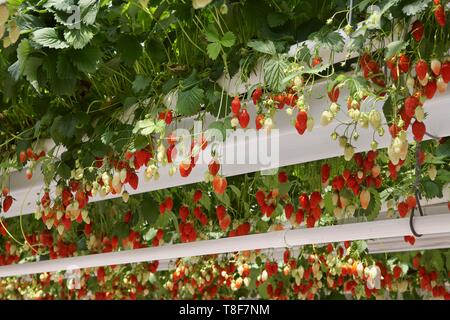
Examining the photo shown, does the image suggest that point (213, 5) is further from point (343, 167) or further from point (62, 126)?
point (343, 167)

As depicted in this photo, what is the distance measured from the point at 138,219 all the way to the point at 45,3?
6.75ft

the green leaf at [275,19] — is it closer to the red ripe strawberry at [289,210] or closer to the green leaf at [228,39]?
the green leaf at [228,39]

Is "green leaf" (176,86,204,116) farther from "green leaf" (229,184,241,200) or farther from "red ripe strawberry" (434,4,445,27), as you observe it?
"green leaf" (229,184,241,200)

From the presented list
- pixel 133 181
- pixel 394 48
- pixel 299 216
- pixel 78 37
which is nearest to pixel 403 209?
pixel 299 216

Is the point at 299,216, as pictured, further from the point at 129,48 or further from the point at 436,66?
the point at 436,66

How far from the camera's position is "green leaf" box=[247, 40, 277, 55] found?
1.84 meters

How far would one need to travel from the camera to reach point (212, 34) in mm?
1950

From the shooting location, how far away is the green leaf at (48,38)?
74.4 inches

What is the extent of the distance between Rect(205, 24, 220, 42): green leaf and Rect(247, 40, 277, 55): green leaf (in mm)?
116

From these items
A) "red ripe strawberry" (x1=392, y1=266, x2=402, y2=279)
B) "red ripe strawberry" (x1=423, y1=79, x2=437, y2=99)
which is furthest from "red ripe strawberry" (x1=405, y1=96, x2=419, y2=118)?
"red ripe strawberry" (x1=392, y1=266, x2=402, y2=279)

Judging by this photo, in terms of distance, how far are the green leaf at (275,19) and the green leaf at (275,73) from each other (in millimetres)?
125

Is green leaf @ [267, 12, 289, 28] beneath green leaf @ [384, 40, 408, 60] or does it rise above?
above

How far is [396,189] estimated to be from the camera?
3.01m

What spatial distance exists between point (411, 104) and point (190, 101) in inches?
26.7
